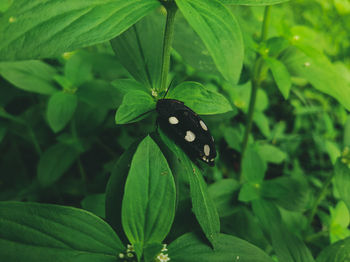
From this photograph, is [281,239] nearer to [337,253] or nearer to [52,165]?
[337,253]

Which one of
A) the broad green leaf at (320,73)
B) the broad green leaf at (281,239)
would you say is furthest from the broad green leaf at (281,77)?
the broad green leaf at (281,239)

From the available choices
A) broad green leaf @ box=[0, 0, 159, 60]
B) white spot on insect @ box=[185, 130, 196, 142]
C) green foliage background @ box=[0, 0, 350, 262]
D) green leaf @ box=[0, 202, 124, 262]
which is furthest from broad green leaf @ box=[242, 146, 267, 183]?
broad green leaf @ box=[0, 0, 159, 60]

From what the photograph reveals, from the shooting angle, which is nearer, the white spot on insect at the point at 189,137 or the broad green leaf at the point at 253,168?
the white spot on insect at the point at 189,137

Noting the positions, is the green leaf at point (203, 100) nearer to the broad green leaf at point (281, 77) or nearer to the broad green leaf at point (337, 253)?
the broad green leaf at point (281, 77)

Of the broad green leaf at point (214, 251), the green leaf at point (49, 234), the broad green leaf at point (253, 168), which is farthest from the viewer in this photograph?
the broad green leaf at point (253, 168)

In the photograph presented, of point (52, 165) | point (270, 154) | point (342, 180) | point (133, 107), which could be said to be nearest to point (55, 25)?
point (133, 107)

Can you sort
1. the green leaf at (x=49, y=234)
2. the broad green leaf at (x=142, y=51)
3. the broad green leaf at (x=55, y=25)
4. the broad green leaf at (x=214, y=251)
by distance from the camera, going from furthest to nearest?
1. the broad green leaf at (x=142, y=51)
2. the broad green leaf at (x=214, y=251)
3. the green leaf at (x=49, y=234)
4. the broad green leaf at (x=55, y=25)
